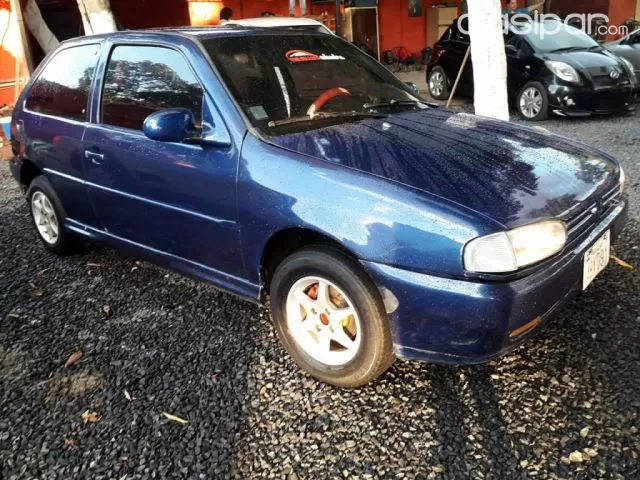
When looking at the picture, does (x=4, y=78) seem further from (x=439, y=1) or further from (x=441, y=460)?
(x=439, y=1)

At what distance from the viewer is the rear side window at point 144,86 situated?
294cm

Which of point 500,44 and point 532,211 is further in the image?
point 500,44

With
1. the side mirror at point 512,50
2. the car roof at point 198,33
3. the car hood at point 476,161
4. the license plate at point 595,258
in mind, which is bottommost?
the license plate at point 595,258

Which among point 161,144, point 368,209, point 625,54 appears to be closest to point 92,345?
point 161,144

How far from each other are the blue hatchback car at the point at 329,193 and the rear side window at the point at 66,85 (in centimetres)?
2

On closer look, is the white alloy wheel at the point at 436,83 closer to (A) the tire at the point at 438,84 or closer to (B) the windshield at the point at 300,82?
(A) the tire at the point at 438,84

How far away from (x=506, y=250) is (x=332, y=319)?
33.1 inches

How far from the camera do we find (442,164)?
2.44 metres

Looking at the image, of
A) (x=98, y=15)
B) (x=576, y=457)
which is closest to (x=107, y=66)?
(x=576, y=457)

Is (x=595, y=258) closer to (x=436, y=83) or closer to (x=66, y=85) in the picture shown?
(x=66, y=85)

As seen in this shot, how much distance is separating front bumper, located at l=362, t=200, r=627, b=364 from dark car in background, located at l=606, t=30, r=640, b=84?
9.73 m

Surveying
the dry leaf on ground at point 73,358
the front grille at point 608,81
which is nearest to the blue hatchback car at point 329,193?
the dry leaf on ground at point 73,358

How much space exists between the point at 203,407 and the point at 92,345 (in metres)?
0.96

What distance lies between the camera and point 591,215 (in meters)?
2.52
